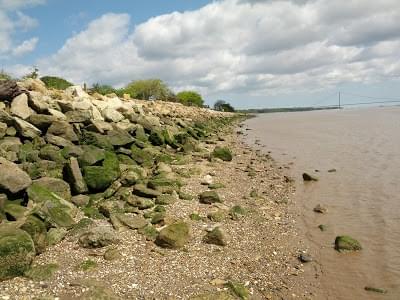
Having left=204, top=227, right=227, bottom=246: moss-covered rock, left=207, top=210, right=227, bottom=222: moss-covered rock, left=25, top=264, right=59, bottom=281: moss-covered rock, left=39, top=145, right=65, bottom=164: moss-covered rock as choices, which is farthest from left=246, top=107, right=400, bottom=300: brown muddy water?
left=39, top=145, right=65, bottom=164: moss-covered rock

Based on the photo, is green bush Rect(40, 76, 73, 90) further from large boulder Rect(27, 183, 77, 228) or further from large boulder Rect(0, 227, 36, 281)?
large boulder Rect(0, 227, 36, 281)

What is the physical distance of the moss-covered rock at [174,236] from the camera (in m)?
9.61

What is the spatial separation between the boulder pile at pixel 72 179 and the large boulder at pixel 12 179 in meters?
0.02

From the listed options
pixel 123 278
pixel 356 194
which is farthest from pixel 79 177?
pixel 356 194

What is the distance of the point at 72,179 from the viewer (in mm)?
12594

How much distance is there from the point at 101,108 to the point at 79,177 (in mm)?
13084

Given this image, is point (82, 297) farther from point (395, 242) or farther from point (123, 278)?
point (395, 242)

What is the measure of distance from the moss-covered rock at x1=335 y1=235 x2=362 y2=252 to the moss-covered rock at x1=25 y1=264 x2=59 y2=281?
6419 millimetres

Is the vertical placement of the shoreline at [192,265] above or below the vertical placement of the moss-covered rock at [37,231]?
below

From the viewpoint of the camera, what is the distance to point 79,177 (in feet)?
41.8

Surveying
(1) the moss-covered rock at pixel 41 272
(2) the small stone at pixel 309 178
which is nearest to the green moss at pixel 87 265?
(1) the moss-covered rock at pixel 41 272

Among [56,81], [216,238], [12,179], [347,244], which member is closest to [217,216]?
Result: [216,238]

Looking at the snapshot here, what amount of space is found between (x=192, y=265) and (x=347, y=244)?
388cm

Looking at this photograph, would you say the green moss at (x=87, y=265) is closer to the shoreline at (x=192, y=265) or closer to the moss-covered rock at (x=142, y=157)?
the shoreline at (x=192, y=265)
